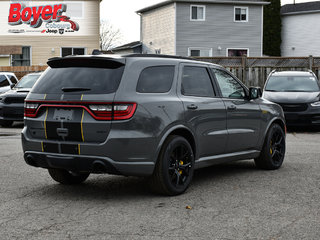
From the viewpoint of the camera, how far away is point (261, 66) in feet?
79.6

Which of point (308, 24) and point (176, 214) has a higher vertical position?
point (308, 24)

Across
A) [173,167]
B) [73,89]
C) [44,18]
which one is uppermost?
[44,18]

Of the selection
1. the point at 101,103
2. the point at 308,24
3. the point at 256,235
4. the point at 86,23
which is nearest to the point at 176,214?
the point at 256,235

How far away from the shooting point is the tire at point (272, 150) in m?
8.84

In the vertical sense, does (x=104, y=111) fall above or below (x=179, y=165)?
above

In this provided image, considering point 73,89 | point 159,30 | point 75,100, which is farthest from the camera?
point 159,30

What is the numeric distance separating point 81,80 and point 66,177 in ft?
5.26

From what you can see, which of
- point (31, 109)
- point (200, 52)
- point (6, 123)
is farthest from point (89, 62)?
point (200, 52)

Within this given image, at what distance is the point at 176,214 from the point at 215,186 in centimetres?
175

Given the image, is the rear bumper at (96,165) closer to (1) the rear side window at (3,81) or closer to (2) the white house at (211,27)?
(1) the rear side window at (3,81)

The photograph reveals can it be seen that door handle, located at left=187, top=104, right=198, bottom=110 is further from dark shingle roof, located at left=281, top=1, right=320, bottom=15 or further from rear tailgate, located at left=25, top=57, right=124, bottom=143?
dark shingle roof, located at left=281, top=1, right=320, bottom=15

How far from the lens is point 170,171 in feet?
22.2

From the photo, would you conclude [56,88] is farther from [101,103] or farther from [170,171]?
[170,171]

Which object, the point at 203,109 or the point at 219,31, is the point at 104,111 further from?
the point at 219,31
